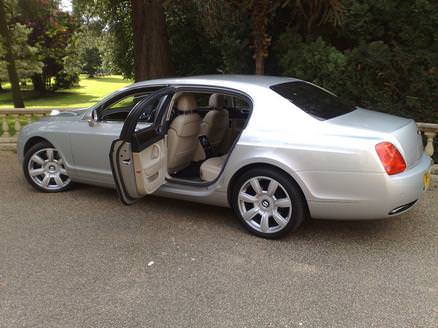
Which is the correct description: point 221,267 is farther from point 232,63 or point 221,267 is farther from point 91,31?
point 91,31

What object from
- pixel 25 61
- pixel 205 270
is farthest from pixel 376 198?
pixel 25 61

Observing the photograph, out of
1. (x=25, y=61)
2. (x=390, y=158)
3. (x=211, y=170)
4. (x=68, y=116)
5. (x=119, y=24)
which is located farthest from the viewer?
(x=25, y=61)

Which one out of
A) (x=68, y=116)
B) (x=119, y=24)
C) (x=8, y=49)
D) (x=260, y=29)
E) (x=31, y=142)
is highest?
(x=119, y=24)

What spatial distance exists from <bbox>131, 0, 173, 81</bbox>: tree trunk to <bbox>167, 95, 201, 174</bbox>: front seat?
4.79m

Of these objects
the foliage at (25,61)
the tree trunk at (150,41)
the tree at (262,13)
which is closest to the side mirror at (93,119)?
the tree at (262,13)

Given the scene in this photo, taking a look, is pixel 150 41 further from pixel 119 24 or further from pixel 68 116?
pixel 119 24

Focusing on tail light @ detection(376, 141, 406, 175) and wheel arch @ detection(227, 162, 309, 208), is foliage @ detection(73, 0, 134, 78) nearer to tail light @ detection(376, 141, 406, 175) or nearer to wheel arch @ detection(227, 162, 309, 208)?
wheel arch @ detection(227, 162, 309, 208)

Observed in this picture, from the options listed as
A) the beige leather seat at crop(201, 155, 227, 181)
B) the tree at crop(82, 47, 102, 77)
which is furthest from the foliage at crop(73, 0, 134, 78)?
the tree at crop(82, 47, 102, 77)

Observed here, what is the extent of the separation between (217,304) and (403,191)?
1.78 metres

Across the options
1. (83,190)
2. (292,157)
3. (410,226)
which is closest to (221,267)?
(292,157)

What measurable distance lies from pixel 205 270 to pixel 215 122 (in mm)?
2186

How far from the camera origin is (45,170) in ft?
18.0

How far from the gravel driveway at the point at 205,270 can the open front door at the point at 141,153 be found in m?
0.50

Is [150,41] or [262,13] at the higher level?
[262,13]
